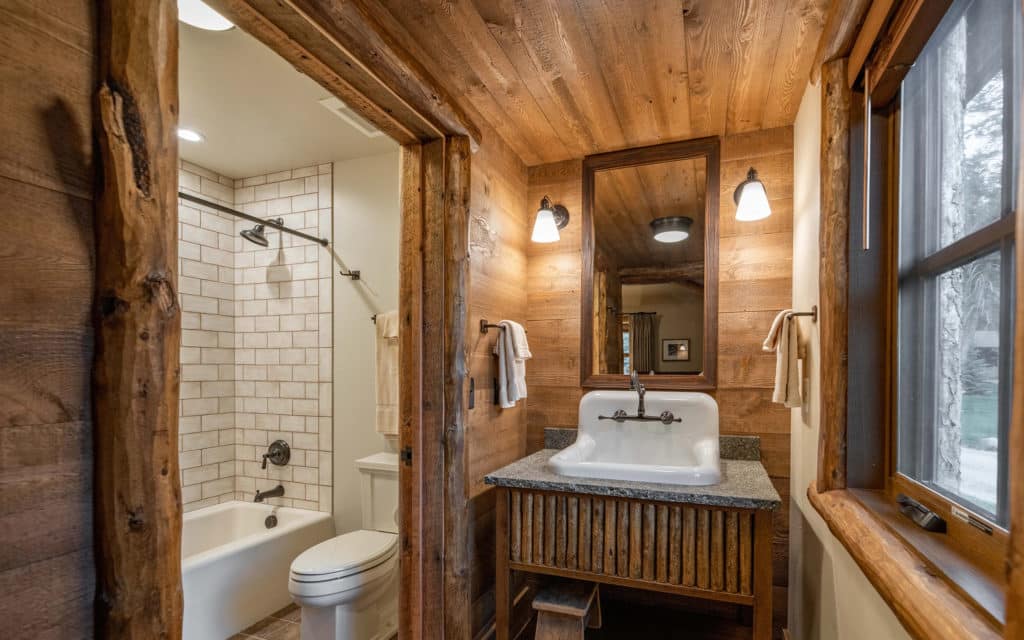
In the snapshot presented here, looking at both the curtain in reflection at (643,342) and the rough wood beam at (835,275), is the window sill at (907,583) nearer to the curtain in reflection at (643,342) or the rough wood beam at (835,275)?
the rough wood beam at (835,275)

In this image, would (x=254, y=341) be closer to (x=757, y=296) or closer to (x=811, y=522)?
(x=757, y=296)

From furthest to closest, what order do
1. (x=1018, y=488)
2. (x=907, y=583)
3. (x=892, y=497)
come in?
(x=892, y=497) < (x=907, y=583) < (x=1018, y=488)

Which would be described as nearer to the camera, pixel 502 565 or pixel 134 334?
pixel 134 334

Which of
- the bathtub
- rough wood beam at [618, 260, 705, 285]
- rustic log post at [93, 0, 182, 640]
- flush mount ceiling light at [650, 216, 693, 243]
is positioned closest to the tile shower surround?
the bathtub

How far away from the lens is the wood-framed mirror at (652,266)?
2.33 meters

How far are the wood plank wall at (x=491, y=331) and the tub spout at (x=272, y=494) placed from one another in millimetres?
1499

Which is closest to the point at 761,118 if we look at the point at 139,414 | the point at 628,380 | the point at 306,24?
the point at 628,380

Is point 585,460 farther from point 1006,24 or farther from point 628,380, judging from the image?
point 1006,24

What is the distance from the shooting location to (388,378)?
2.55m

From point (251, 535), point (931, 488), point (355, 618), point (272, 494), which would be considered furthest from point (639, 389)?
point (251, 535)

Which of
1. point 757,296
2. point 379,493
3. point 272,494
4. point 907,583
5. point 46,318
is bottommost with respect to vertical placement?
point 272,494

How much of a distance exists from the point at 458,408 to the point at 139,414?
120 cm

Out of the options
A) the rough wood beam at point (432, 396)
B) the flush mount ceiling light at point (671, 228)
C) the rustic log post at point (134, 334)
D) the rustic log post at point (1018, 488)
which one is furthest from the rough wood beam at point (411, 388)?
the rustic log post at point (1018, 488)

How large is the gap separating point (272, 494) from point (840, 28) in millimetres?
3416
